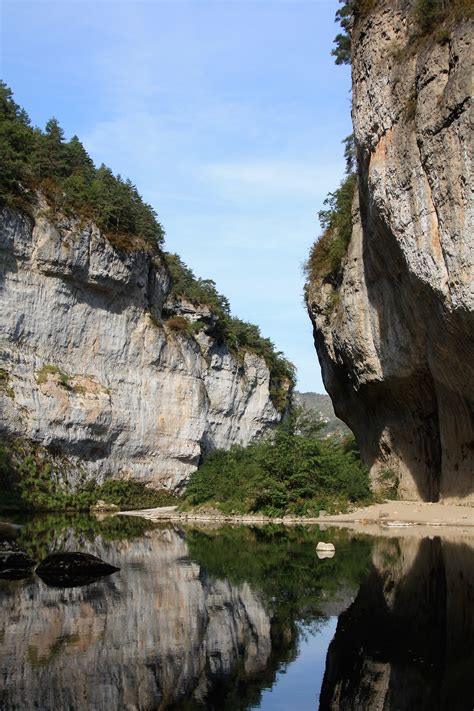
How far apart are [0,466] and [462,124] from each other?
2666 centimetres

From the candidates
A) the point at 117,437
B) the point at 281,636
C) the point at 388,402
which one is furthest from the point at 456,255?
the point at 117,437

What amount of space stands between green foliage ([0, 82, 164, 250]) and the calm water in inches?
1191

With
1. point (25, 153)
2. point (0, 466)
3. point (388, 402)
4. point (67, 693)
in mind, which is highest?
point (25, 153)

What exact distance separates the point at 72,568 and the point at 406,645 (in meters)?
9.38

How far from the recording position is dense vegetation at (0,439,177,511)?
3762 centimetres

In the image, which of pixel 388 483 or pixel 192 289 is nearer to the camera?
pixel 388 483

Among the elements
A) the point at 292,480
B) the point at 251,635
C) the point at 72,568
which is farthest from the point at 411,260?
the point at 251,635

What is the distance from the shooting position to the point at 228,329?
212 ft

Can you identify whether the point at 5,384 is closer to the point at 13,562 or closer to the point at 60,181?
the point at 60,181

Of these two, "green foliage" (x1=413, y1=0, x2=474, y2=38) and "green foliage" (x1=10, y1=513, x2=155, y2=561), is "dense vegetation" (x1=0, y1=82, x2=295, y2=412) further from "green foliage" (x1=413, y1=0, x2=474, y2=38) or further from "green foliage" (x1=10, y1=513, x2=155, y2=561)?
"green foliage" (x1=413, y1=0, x2=474, y2=38)

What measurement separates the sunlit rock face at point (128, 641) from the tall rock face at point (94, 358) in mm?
26703

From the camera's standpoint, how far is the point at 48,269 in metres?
43.7

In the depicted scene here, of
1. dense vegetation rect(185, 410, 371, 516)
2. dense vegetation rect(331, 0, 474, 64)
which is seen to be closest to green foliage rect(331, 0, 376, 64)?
dense vegetation rect(331, 0, 474, 64)

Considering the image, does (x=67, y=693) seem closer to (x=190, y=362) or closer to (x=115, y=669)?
(x=115, y=669)
